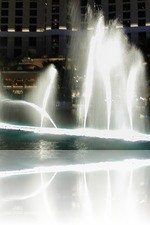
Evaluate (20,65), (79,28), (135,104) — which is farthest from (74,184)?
(79,28)

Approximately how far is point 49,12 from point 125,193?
72.6 meters

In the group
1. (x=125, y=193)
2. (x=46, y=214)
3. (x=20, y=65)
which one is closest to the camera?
(x=46, y=214)

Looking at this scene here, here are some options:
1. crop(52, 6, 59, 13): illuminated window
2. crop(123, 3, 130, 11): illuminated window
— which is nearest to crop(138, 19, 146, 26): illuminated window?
crop(123, 3, 130, 11): illuminated window

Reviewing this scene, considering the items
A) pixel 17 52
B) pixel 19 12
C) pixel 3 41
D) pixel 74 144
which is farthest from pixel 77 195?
pixel 19 12

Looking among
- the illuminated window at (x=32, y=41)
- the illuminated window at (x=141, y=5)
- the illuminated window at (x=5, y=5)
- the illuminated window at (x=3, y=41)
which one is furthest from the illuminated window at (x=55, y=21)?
the illuminated window at (x=141, y=5)

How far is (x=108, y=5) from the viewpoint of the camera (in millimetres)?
72875

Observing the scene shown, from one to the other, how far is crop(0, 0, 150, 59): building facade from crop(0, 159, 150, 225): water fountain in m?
65.3

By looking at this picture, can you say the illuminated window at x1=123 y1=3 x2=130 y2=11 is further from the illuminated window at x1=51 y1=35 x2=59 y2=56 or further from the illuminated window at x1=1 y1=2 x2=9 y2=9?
the illuminated window at x1=1 y1=2 x2=9 y2=9

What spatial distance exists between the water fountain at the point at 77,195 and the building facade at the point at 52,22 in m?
65.3

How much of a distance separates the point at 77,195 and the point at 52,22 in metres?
71.4

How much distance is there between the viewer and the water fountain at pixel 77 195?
15.1ft

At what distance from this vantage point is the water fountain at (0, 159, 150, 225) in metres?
4.62

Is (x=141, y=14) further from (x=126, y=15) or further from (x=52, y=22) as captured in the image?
(x=52, y=22)

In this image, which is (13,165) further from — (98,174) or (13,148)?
(13,148)
